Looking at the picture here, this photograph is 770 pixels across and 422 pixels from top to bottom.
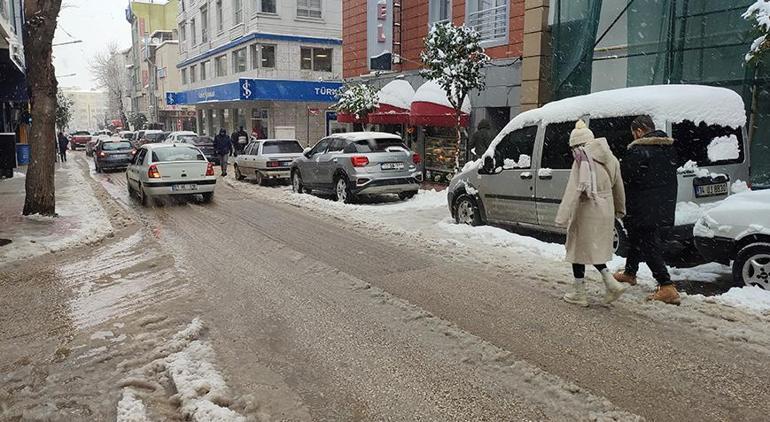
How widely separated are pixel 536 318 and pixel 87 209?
10921 mm

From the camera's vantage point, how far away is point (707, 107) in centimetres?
679

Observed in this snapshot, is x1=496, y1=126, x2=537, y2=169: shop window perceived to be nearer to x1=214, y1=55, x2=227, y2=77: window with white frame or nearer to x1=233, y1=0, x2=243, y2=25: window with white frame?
x1=233, y1=0, x2=243, y2=25: window with white frame

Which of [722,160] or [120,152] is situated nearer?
[722,160]

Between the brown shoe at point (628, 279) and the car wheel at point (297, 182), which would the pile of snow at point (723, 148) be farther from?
the car wheel at point (297, 182)

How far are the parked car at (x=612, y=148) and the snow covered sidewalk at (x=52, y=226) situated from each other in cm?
664

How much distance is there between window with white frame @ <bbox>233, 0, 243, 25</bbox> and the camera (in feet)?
115

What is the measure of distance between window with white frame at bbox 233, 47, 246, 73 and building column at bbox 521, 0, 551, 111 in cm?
2434

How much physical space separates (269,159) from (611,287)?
1353 cm

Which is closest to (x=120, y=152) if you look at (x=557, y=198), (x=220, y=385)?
(x=557, y=198)

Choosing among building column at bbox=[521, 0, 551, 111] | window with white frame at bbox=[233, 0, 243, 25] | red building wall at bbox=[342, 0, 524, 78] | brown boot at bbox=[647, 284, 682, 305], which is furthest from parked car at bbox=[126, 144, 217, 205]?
window with white frame at bbox=[233, 0, 243, 25]

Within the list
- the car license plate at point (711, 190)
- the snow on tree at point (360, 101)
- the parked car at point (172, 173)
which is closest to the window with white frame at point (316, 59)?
the snow on tree at point (360, 101)

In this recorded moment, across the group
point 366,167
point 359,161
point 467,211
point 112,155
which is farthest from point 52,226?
point 112,155

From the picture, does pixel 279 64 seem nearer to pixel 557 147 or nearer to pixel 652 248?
pixel 557 147

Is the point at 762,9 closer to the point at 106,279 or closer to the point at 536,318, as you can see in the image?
the point at 536,318
